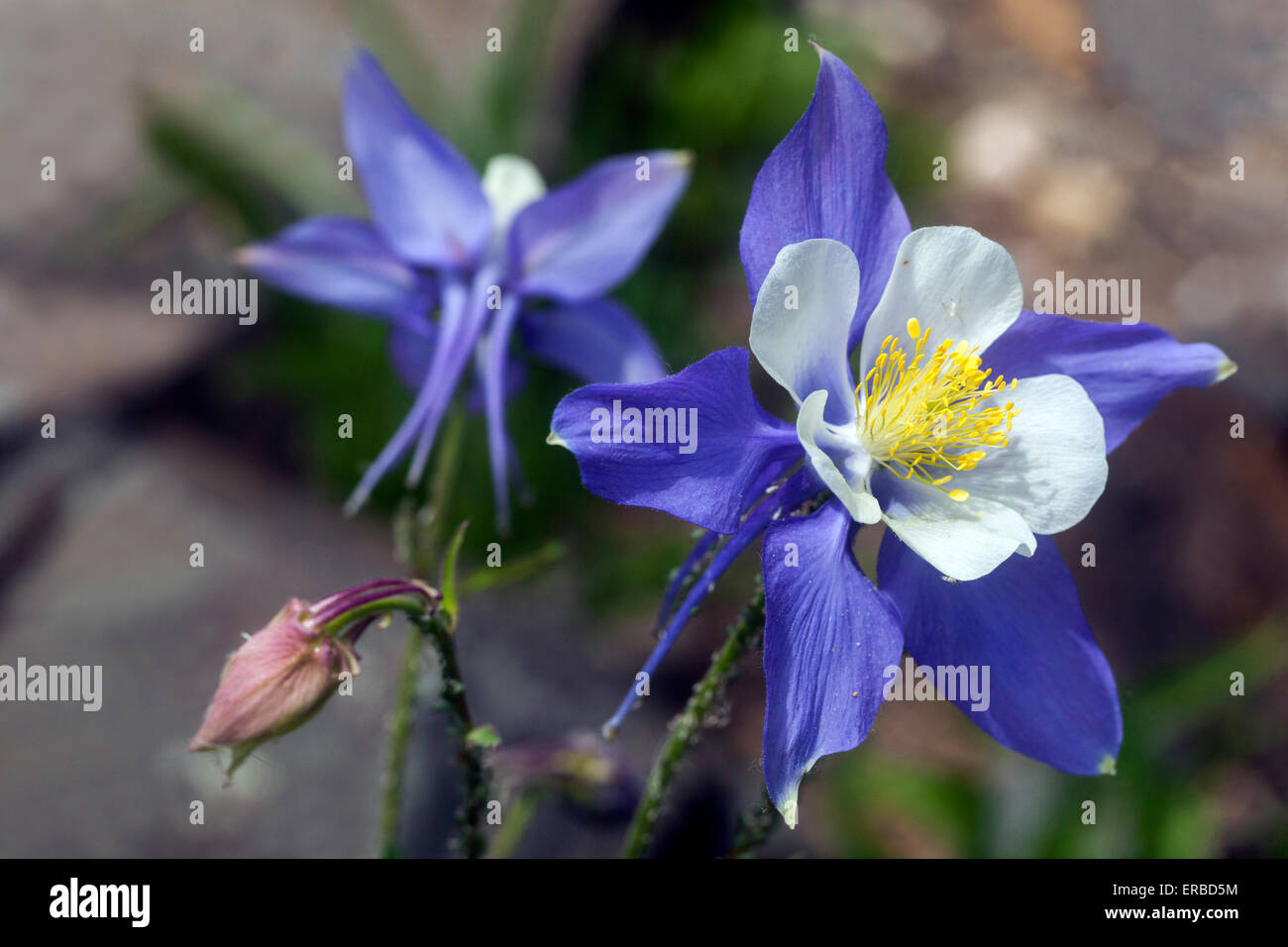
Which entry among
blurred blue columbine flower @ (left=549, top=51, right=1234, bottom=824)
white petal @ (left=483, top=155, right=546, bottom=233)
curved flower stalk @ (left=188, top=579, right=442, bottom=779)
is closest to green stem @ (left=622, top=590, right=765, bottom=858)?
blurred blue columbine flower @ (left=549, top=51, right=1234, bottom=824)

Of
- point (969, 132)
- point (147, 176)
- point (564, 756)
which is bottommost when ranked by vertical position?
point (564, 756)

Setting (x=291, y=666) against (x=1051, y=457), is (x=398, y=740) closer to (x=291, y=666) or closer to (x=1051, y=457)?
(x=291, y=666)

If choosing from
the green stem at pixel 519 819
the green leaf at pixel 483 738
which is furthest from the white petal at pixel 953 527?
the green stem at pixel 519 819

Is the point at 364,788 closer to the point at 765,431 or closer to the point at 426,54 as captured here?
the point at 765,431

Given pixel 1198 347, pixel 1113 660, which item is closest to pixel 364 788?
pixel 1198 347

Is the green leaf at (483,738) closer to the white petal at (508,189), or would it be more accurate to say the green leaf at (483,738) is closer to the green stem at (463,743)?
Answer: the green stem at (463,743)
